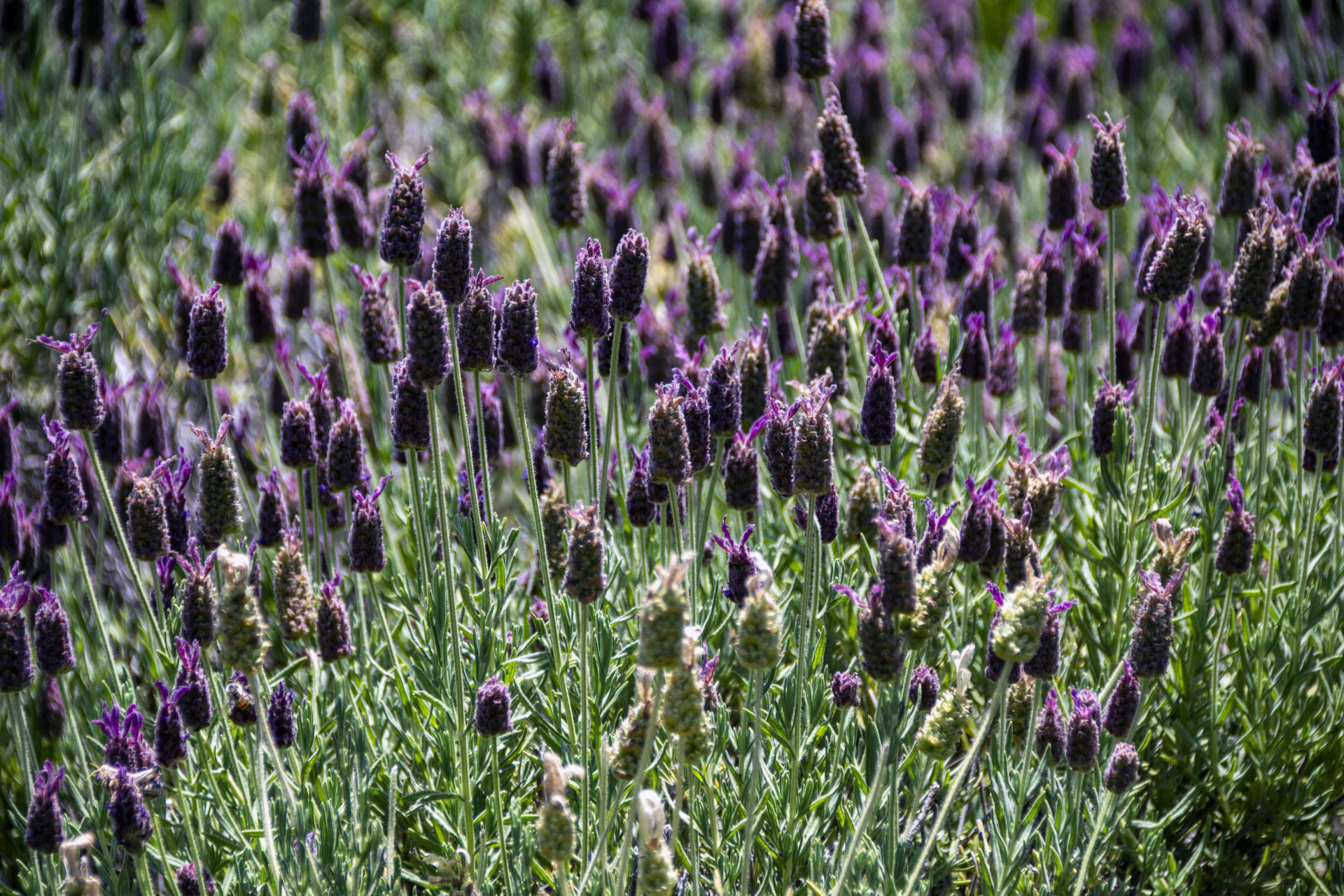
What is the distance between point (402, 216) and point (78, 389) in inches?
25.2

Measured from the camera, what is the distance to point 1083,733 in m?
1.89

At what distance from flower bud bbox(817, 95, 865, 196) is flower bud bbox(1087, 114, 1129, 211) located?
0.52m

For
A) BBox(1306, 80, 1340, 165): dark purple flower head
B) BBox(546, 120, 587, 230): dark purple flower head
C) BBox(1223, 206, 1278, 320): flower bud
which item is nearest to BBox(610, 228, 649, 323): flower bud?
BBox(546, 120, 587, 230): dark purple flower head

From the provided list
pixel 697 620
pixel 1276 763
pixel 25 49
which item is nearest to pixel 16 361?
pixel 25 49

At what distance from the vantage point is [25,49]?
479 cm

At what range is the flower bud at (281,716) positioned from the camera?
2041 mm

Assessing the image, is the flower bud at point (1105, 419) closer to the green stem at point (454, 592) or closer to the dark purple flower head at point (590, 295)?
the dark purple flower head at point (590, 295)

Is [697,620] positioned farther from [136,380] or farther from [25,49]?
[25,49]

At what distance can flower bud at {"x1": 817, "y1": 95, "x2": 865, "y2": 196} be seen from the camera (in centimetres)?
273

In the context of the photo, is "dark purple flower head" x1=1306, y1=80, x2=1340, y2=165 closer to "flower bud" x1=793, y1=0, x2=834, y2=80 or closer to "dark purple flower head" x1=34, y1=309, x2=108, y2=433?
"flower bud" x1=793, y1=0, x2=834, y2=80

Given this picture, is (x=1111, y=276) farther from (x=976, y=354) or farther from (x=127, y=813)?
(x=127, y=813)

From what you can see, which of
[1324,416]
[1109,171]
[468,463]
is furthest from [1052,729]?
[1109,171]

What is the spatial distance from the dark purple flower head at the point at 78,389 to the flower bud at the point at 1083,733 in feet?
5.60

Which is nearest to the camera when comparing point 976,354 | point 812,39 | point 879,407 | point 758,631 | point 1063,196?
point 758,631
